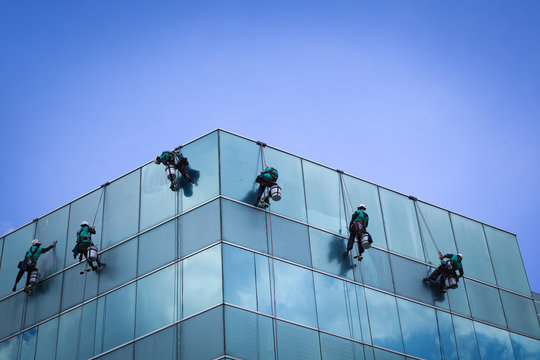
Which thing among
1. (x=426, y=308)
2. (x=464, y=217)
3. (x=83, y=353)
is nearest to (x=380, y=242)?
(x=426, y=308)

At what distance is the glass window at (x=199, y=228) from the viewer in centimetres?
2802

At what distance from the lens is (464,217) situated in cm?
3556

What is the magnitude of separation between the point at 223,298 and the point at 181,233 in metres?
3.38

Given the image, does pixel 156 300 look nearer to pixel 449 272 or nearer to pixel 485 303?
pixel 449 272

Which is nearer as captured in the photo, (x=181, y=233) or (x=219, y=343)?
(x=219, y=343)

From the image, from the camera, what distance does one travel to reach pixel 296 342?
27.0 meters

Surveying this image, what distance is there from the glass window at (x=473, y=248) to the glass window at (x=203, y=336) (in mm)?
11621

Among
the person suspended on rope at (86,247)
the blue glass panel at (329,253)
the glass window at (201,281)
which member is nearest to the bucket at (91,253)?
the person suspended on rope at (86,247)

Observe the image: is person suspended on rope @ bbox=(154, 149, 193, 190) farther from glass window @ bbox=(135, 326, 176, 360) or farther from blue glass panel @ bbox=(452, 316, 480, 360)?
blue glass panel @ bbox=(452, 316, 480, 360)

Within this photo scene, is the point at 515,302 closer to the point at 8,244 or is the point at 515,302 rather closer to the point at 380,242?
the point at 380,242

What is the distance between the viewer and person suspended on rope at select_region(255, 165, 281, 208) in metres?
29.1

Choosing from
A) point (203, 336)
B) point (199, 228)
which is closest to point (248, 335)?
point (203, 336)

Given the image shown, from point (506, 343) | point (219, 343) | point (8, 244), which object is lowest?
point (219, 343)

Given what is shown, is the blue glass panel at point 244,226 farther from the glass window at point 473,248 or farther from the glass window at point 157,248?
the glass window at point 473,248
